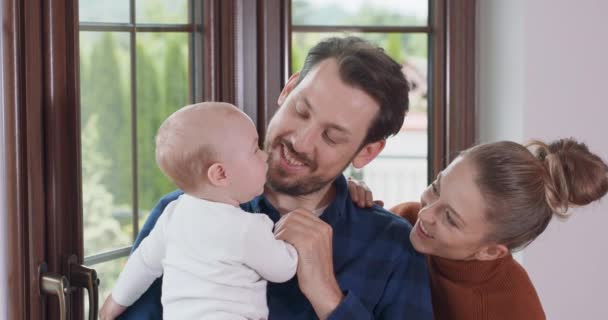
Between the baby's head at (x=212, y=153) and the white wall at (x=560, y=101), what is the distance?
1142 millimetres

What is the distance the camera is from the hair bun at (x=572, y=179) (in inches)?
72.4

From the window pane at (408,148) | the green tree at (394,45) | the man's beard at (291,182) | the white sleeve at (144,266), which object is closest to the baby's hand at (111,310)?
the white sleeve at (144,266)

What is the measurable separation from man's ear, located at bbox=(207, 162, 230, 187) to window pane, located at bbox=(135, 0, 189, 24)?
2.16 ft

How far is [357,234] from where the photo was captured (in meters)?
1.90

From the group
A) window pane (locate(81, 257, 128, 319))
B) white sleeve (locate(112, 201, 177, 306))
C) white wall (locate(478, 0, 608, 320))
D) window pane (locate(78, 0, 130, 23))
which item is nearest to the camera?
white sleeve (locate(112, 201, 177, 306))

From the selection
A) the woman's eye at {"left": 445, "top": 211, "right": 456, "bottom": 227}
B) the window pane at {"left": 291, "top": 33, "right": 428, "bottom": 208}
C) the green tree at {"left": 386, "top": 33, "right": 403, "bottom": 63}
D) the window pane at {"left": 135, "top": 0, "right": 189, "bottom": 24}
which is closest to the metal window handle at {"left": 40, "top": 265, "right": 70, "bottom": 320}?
the window pane at {"left": 135, "top": 0, "right": 189, "bottom": 24}

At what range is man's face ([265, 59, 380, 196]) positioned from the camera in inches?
71.8

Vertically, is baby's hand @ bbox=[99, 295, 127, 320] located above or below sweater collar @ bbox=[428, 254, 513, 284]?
below

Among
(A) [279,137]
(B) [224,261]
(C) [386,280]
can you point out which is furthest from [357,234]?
(B) [224,261]

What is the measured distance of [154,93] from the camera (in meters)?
2.10

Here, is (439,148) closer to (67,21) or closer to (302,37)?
(302,37)

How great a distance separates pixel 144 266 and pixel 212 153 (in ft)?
1.00

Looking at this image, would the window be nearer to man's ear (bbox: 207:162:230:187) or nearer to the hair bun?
man's ear (bbox: 207:162:230:187)

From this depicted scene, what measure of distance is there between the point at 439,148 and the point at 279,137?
3.04 ft
